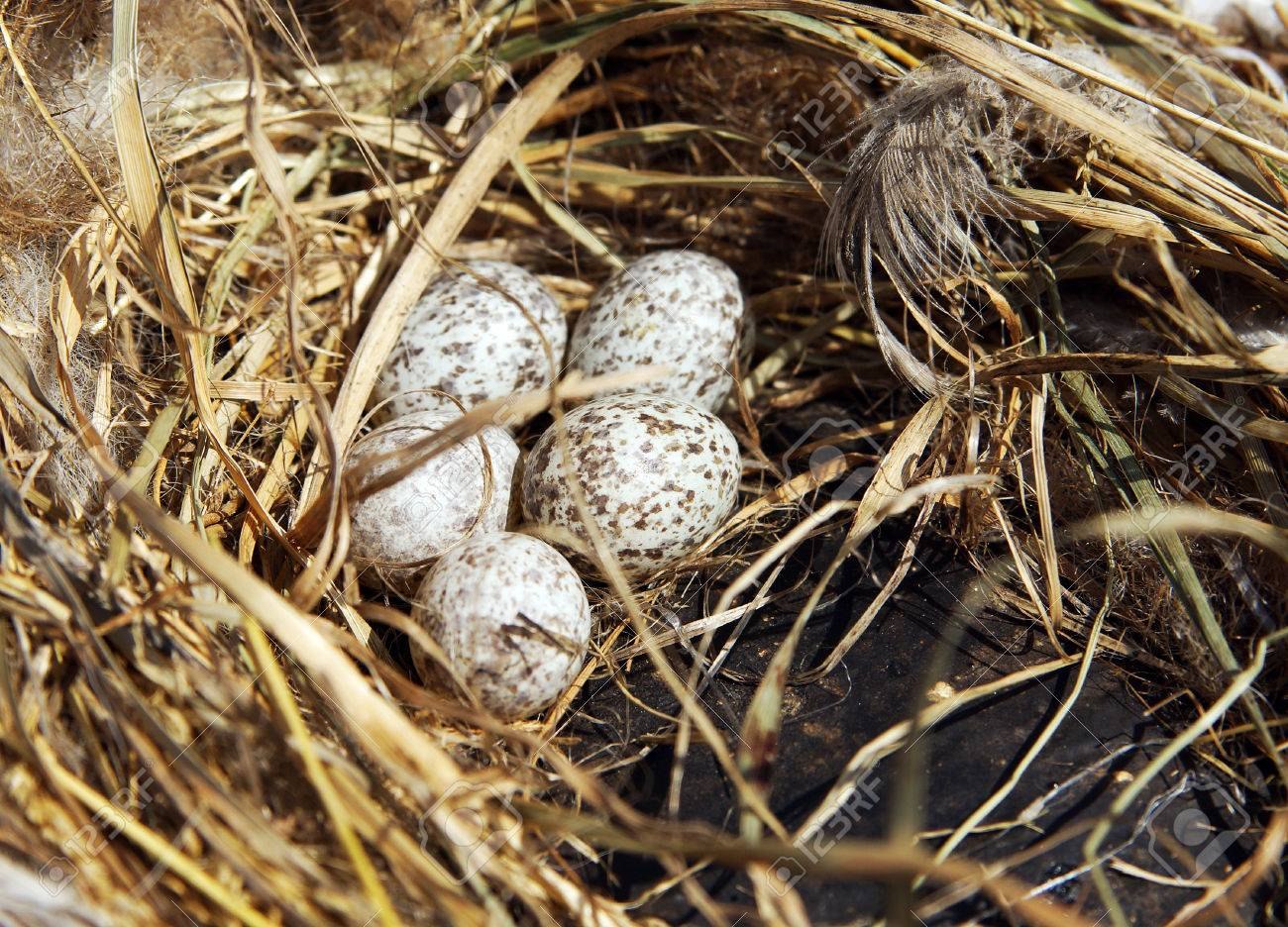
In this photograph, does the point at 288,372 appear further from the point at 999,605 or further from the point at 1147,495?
the point at 1147,495

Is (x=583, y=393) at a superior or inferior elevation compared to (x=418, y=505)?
superior

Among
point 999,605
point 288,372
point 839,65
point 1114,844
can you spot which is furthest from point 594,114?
point 1114,844

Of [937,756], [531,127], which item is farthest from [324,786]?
[531,127]

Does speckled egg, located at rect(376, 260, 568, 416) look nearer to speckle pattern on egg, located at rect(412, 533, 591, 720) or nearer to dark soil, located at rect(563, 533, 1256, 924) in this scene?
speckle pattern on egg, located at rect(412, 533, 591, 720)

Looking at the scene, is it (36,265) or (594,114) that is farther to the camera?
(594,114)

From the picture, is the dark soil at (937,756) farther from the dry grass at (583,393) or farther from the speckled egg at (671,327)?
the speckled egg at (671,327)

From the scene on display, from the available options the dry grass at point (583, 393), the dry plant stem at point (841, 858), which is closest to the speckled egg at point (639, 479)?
the dry grass at point (583, 393)

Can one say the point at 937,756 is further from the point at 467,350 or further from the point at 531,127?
the point at 531,127

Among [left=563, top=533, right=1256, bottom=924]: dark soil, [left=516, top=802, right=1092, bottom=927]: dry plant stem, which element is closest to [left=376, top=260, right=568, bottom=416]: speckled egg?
[left=563, top=533, right=1256, bottom=924]: dark soil
